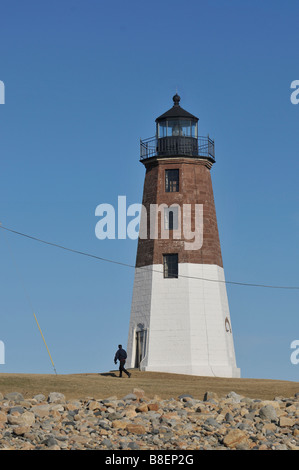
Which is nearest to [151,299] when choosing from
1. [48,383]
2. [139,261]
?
[139,261]

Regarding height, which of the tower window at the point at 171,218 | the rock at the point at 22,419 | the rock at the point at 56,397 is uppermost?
the tower window at the point at 171,218

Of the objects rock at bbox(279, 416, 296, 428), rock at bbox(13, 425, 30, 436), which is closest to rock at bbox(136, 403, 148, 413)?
rock at bbox(279, 416, 296, 428)

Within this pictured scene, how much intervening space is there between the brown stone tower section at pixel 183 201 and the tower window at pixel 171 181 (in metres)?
0.19

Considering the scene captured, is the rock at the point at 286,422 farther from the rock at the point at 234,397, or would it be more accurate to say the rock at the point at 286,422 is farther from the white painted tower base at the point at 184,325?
the white painted tower base at the point at 184,325

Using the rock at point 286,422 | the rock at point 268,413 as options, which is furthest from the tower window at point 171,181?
the rock at point 286,422

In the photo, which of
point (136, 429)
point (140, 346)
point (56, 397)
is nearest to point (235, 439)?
point (136, 429)

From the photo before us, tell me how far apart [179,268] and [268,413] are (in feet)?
53.6

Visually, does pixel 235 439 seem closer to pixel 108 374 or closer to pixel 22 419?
pixel 22 419

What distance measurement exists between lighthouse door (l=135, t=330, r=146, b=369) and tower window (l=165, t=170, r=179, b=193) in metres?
Result: 7.29

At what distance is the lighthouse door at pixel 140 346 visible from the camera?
150 feet

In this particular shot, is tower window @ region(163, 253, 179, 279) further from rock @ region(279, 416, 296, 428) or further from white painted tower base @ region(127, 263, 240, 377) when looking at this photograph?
rock @ region(279, 416, 296, 428)

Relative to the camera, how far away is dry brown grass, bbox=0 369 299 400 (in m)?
33.5

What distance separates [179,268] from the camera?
46.1m

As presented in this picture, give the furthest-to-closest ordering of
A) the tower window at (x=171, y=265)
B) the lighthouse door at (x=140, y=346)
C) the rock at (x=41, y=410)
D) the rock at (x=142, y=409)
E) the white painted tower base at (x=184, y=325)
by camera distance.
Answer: the tower window at (x=171, y=265) → the lighthouse door at (x=140, y=346) → the white painted tower base at (x=184, y=325) → the rock at (x=142, y=409) → the rock at (x=41, y=410)
